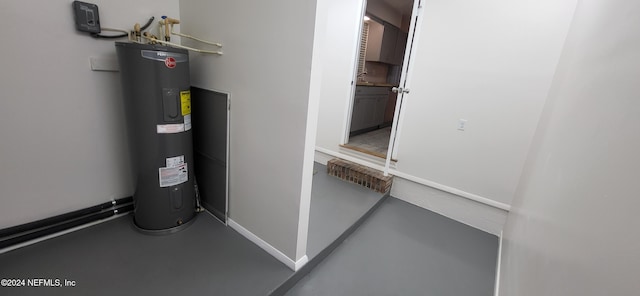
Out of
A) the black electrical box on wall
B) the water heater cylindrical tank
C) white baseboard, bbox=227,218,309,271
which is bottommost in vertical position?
white baseboard, bbox=227,218,309,271

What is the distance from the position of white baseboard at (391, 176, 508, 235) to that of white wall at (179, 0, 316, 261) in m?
1.66

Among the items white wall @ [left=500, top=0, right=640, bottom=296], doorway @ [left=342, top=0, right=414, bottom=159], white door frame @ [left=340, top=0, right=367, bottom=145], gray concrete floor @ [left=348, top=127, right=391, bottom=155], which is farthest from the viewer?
doorway @ [left=342, top=0, right=414, bottom=159]

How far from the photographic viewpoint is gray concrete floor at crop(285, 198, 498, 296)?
1.67 m

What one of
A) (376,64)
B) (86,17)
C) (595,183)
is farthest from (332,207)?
(376,64)

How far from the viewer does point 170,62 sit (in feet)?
5.07

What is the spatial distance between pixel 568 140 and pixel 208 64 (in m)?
2.10

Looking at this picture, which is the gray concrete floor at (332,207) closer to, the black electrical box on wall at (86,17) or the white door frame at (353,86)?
the white door frame at (353,86)

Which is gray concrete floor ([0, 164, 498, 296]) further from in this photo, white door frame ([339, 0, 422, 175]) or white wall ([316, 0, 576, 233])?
white door frame ([339, 0, 422, 175])

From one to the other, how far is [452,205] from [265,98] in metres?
2.22

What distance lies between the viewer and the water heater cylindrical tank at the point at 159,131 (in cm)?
152

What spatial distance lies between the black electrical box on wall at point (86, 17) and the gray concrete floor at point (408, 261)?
83.7 inches

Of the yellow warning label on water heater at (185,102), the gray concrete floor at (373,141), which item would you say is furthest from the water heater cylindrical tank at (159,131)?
the gray concrete floor at (373,141)

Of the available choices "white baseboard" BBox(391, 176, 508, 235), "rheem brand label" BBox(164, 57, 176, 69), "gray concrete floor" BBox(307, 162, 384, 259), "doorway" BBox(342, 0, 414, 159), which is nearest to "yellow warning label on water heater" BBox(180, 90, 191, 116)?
"rheem brand label" BBox(164, 57, 176, 69)

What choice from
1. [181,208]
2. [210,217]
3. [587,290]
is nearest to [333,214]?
[210,217]
